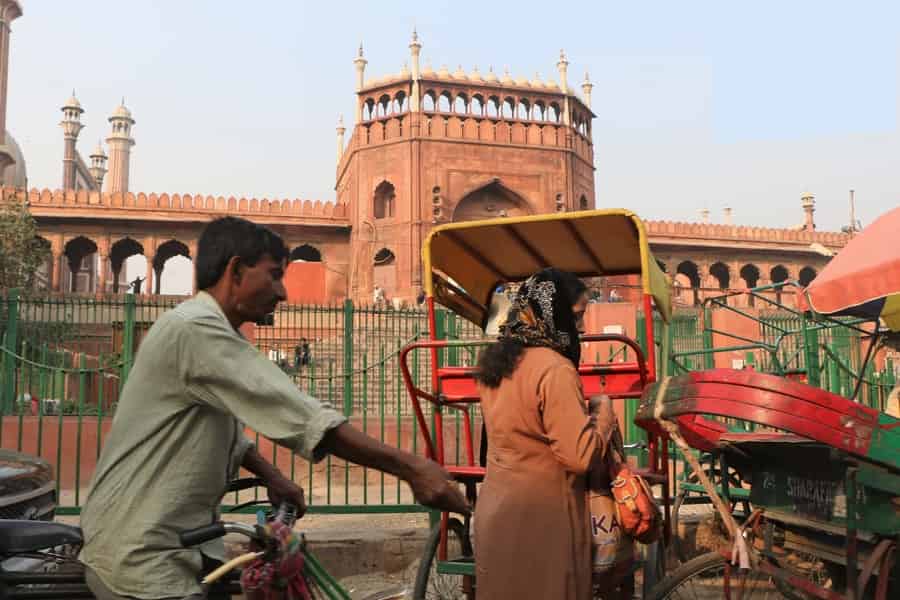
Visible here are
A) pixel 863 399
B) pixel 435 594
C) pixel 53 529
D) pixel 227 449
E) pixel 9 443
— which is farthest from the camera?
pixel 863 399

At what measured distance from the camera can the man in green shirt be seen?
1.42 meters

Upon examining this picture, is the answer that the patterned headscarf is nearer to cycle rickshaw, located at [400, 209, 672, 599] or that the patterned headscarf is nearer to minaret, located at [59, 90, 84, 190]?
cycle rickshaw, located at [400, 209, 672, 599]

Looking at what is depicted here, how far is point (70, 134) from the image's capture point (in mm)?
50531

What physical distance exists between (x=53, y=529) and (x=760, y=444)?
2.26 meters

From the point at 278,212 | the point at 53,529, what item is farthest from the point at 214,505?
the point at 278,212

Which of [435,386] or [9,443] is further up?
[435,386]

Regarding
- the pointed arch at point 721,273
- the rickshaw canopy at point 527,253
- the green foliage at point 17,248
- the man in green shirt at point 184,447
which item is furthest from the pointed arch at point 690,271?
the man in green shirt at point 184,447

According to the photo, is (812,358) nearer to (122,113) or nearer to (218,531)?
(218,531)

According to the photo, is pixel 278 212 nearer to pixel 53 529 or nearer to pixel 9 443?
pixel 9 443

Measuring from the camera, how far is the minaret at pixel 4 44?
3366 centimetres

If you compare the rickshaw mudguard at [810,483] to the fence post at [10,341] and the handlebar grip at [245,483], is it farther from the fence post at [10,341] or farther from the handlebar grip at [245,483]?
the fence post at [10,341]

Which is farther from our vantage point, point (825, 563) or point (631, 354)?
point (631, 354)

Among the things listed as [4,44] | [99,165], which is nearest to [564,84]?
[4,44]

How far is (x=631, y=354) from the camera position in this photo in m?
7.74
